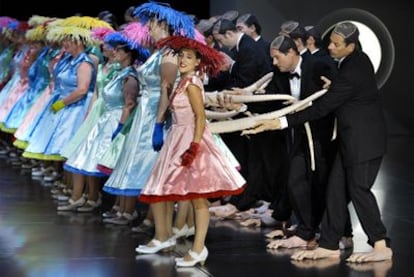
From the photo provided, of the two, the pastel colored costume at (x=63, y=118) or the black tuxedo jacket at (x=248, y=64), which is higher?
the black tuxedo jacket at (x=248, y=64)

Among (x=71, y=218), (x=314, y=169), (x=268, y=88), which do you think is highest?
(x=268, y=88)

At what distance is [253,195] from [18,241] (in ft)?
7.02

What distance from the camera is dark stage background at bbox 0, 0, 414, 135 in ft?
48.2

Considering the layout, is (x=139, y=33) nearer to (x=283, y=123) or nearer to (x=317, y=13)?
(x=283, y=123)

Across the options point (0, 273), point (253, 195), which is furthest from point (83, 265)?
point (253, 195)

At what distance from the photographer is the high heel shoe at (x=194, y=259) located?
260 inches

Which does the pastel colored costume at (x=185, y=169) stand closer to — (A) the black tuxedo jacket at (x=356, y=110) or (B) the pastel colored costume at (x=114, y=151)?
(A) the black tuxedo jacket at (x=356, y=110)

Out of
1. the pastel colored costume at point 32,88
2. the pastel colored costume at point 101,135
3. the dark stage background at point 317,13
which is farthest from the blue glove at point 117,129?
the dark stage background at point 317,13

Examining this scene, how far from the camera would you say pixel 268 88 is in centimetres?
773

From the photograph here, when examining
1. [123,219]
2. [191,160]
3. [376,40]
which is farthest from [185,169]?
[376,40]

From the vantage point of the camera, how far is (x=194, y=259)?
6.64 metres

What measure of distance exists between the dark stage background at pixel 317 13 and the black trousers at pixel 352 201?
7711 mm

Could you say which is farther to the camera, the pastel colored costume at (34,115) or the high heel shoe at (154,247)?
the pastel colored costume at (34,115)

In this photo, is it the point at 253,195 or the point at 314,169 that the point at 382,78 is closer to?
the point at 253,195
